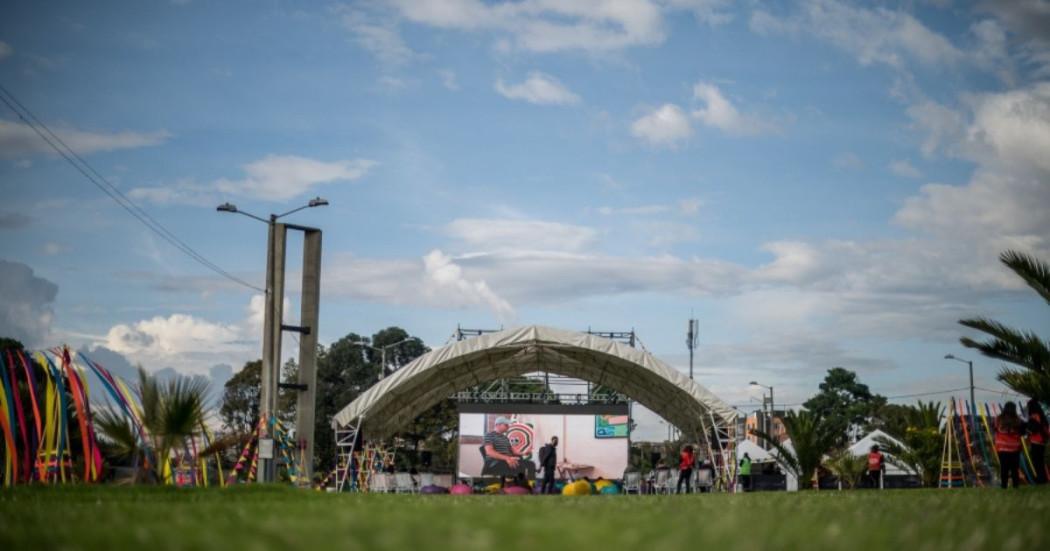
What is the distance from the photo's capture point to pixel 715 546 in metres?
5.53

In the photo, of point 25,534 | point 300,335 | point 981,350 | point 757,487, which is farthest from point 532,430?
point 25,534

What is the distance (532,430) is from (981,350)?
82.0 ft

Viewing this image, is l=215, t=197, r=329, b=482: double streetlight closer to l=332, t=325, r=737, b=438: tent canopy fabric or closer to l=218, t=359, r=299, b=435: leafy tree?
l=332, t=325, r=737, b=438: tent canopy fabric

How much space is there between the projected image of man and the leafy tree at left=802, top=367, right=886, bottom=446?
6433cm

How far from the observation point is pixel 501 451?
43.1m

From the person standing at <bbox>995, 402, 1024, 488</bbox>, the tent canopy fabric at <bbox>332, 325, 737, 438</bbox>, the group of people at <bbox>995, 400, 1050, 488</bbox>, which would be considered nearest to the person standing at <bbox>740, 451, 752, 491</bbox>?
the tent canopy fabric at <bbox>332, 325, 737, 438</bbox>

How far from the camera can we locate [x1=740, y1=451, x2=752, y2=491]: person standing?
3841 cm

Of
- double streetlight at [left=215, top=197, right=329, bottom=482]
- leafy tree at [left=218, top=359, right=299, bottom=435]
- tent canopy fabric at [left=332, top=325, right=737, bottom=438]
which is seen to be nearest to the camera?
double streetlight at [left=215, top=197, right=329, bottom=482]

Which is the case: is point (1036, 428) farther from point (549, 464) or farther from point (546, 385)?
point (546, 385)

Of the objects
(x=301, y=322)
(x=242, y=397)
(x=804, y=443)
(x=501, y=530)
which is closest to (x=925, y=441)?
(x=804, y=443)

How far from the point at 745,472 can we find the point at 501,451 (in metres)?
10.0

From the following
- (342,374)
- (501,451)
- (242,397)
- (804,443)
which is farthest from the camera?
(342,374)

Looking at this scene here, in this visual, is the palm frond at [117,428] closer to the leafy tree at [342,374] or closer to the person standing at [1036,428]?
the person standing at [1036,428]

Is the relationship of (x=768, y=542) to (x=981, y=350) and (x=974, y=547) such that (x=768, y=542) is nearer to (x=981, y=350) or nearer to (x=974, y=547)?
(x=974, y=547)
